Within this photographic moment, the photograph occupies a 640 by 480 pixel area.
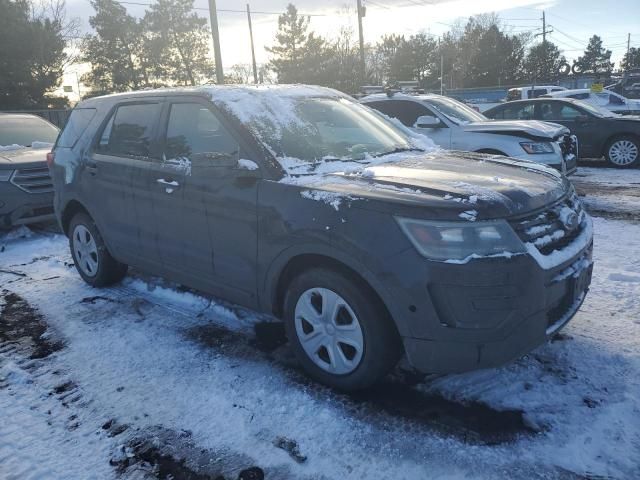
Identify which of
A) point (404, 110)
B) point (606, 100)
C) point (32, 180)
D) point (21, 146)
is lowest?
point (32, 180)

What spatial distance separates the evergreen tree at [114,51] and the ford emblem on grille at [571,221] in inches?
1731

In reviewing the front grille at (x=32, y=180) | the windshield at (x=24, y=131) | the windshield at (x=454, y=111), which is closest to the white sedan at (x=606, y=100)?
the windshield at (x=454, y=111)

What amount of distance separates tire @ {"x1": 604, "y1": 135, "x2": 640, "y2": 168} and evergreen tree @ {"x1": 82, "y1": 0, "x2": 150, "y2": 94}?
3908cm

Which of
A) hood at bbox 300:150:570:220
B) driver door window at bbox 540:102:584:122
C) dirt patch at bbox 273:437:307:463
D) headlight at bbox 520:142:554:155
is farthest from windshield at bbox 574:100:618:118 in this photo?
dirt patch at bbox 273:437:307:463

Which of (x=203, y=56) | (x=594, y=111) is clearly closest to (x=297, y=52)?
(x=203, y=56)

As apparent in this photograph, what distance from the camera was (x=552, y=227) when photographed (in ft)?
9.62

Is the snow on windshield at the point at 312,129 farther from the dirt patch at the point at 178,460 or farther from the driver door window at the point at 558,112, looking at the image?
the driver door window at the point at 558,112

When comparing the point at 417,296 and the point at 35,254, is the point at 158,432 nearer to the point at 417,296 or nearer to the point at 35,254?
the point at 417,296

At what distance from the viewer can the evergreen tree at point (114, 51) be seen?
135 feet

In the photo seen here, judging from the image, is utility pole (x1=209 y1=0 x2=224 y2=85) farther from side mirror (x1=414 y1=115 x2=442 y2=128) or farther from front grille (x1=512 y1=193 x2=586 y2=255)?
front grille (x1=512 y1=193 x2=586 y2=255)

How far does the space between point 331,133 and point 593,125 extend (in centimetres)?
922

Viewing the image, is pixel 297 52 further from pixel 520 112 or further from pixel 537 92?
pixel 520 112

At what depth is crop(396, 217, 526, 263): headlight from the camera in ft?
8.55

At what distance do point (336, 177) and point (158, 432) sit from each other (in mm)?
1763
